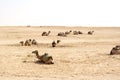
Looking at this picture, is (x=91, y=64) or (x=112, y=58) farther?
(x=112, y=58)

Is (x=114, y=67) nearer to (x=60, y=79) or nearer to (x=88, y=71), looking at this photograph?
(x=88, y=71)

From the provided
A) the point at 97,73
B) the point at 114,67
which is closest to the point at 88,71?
the point at 97,73

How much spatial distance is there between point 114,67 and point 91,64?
141cm

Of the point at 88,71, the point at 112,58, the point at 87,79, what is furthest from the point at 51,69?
the point at 112,58

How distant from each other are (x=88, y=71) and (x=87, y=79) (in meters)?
1.89

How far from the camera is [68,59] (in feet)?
63.0

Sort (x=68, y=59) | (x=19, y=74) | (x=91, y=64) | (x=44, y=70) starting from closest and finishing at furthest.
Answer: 1. (x=19, y=74)
2. (x=44, y=70)
3. (x=91, y=64)
4. (x=68, y=59)

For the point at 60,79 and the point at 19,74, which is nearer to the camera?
the point at 60,79

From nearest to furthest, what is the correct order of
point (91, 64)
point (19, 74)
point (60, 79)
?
point (60, 79), point (19, 74), point (91, 64)

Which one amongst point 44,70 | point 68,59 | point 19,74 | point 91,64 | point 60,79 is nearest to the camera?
point 60,79

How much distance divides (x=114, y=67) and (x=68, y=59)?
3.60 meters

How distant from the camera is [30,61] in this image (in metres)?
18.3

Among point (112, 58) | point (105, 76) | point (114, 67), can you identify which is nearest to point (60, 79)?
point (105, 76)

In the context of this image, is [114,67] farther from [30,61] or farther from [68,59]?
[30,61]
